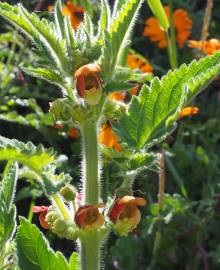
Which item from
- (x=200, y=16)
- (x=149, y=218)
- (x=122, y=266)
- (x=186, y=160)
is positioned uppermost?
(x=200, y=16)

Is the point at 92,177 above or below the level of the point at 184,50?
below

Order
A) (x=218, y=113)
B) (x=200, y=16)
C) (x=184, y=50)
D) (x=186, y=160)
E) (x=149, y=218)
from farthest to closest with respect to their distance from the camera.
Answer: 1. (x=200, y=16)
2. (x=184, y=50)
3. (x=218, y=113)
4. (x=186, y=160)
5. (x=149, y=218)

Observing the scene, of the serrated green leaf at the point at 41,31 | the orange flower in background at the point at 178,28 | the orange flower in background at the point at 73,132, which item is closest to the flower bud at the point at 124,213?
the serrated green leaf at the point at 41,31

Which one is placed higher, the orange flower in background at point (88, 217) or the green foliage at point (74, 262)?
the orange flower in background at point (88, 217)

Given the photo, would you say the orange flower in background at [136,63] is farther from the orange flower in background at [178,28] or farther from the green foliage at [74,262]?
the green foliage at [74,262]

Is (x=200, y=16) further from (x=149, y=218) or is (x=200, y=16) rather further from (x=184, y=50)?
(x=149, y=218)

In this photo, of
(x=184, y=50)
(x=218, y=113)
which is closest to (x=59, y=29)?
(x=218, y=113)

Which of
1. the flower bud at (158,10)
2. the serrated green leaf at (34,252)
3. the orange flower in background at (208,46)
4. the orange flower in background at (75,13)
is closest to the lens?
the serrated green leaf at (34,252)
